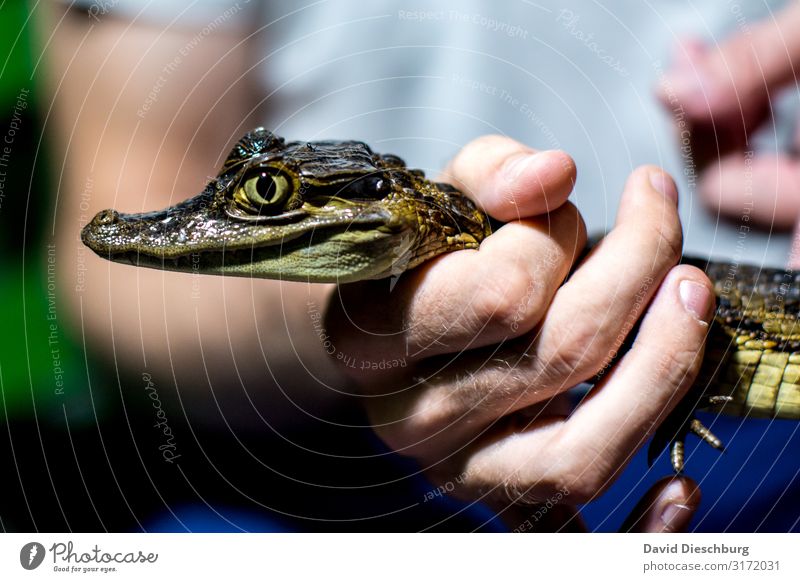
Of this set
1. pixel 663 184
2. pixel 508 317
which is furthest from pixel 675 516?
pixel 663 184

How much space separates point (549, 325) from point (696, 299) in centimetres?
25

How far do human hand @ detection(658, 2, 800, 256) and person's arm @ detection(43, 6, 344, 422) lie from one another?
97cm

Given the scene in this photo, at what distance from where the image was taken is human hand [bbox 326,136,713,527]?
94cm

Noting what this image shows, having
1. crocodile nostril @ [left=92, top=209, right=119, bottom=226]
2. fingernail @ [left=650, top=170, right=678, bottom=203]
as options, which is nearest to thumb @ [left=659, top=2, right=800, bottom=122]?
fingernail @ [left=650, top=170, right=678, bottom=203]

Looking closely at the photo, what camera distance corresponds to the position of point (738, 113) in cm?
136

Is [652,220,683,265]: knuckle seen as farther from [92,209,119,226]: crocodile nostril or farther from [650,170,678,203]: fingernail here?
[92,209,119,226]: crocodile nostril

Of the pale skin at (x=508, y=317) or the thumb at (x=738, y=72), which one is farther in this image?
the thumb at (x=738, y=72)

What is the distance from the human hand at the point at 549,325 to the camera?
3.10ft

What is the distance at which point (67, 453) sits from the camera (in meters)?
1.14

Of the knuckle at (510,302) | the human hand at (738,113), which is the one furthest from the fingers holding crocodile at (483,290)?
the human hand at (738,113)

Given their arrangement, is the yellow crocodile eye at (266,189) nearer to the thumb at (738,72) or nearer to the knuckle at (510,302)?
the knuckle at (510,302)

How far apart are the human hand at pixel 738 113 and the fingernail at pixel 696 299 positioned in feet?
1.50

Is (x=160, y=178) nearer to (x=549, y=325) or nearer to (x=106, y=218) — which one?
(x=106, y=218)
